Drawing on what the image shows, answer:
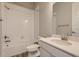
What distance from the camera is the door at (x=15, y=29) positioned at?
5.95 ft

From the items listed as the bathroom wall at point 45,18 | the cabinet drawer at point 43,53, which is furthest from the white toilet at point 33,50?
the bathroom wall at point 45,18

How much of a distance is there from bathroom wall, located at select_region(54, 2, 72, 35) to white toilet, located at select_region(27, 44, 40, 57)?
478 millimetres

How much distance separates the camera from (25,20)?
72.2 inches

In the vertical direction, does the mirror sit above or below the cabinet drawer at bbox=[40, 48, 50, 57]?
above

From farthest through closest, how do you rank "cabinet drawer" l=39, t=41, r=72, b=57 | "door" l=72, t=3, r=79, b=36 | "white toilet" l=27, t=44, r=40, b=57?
"white toilet" l=27, t=44, r=40, b=57 → "door" l=72, t=3, r=79, b=36 → "cabinet drawer" l=39, t=41, r=72, b=57

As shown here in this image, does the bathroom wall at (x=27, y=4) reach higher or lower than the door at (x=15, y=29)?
higher

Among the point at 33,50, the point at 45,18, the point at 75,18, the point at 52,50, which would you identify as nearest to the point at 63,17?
the point at 75,18

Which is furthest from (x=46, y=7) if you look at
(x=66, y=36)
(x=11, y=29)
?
(x=11, y=29)

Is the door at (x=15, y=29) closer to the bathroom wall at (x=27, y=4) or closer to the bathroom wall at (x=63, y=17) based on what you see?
the bathroom wall at (x=27, y=4)

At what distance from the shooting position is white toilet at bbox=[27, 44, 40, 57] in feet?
5.82

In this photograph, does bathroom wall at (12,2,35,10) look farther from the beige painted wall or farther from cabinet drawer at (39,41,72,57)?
cabinet drawer at (39,41,72,57)

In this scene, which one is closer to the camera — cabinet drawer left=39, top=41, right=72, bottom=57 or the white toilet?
cabinet drawer left=39, top=41, right=72, bottom=57

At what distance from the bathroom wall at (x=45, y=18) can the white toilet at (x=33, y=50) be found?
0.80 ft

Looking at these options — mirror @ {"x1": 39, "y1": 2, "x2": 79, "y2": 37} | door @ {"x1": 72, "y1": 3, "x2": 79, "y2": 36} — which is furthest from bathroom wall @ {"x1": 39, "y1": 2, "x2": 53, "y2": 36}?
door @ {"x1": 72, "y1": 3, "x2": 79, "y2": 36}
